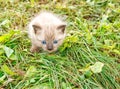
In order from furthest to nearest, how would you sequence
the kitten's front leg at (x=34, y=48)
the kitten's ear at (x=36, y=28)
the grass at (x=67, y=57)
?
the kitten's front leg at (x=34, y=48)
the kitten's ear at (x=36, y=28)
the grass at (x=67, y=57)

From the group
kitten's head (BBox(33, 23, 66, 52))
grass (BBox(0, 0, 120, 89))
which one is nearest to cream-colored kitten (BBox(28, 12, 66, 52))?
kitten's head (BBox(33, 23, 66, 52))

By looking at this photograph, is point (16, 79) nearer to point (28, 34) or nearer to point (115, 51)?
point (28, 34)

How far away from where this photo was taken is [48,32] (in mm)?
4160

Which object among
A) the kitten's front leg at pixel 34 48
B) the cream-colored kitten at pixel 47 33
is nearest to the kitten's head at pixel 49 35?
the cream-colored kitten at pixel 47 33

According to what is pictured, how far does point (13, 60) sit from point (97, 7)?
2170mm

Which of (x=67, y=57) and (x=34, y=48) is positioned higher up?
(x=34, y=48)

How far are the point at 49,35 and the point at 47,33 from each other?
0.12 ft

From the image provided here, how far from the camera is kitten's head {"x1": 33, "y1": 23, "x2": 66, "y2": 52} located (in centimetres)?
414

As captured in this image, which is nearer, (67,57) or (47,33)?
(47,33)

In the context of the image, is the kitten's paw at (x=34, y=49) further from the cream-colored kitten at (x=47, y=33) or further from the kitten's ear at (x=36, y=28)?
the kitten's ear at (x=36, y=28)

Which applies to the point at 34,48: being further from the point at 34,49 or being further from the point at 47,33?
the point at 47,33

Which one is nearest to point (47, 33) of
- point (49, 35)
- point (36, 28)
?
point (49, 35)

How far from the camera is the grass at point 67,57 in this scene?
407 cm

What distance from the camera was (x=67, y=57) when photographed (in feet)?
14.6
